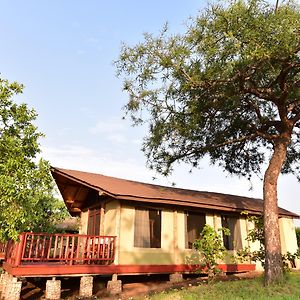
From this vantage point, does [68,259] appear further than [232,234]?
No

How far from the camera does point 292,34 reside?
910 centimetres

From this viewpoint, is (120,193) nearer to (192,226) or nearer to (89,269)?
(89,269)

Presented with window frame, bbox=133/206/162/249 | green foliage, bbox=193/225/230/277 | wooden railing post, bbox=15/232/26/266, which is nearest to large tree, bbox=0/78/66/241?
wooden railing post, bbox=15/232/26/266

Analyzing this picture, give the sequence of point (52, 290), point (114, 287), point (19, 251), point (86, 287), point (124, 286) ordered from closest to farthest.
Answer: point (19, 251) < point (52, 290) < point (86, 287) < point (114, 287) < point (124, 286)

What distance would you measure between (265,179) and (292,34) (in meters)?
5.07

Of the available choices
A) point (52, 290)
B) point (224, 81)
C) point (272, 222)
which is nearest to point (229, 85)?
point (224, 81)

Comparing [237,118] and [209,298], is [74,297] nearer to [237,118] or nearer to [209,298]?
[209,298]

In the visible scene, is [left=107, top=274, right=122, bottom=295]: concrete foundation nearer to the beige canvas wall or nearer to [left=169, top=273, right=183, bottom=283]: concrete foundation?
the beige canvas wall

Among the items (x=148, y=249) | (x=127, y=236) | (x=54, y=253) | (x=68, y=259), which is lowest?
(x=68, y=259)

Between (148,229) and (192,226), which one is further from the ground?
(192,226)

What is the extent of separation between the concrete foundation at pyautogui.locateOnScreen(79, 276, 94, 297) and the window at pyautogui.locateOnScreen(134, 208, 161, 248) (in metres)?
2.47

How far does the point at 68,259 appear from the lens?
37.8 ft

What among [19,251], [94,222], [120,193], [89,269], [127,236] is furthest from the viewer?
[94,222]

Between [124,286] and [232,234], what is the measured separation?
21.9ft
